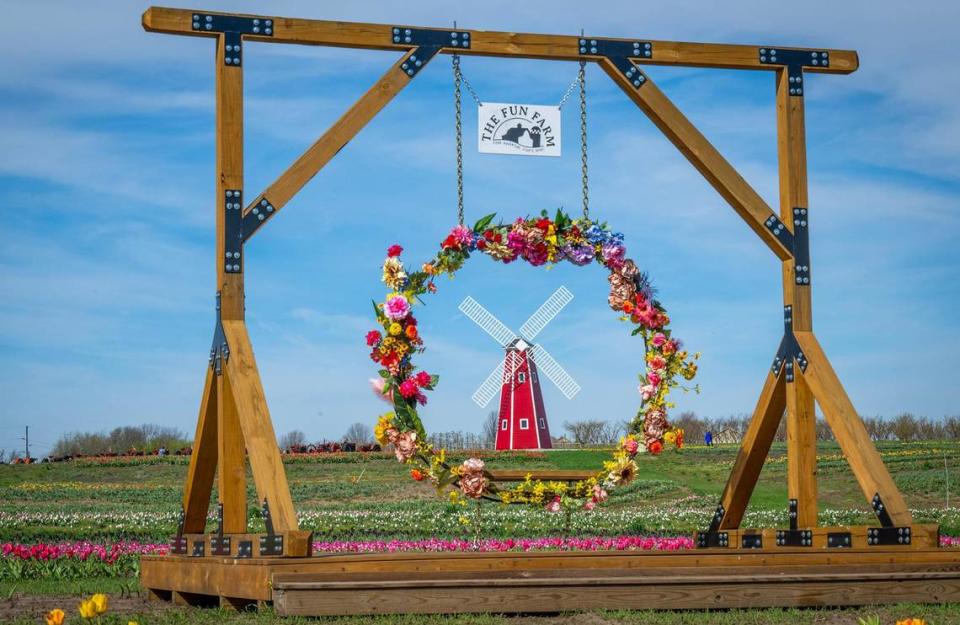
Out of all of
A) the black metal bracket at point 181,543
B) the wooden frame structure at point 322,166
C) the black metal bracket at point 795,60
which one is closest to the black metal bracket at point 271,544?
the wooden frame structure at point 322,166

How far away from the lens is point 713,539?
33.4 feet

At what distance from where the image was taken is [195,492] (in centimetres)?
945

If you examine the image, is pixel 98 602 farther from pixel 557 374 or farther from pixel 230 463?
pixel 557 374

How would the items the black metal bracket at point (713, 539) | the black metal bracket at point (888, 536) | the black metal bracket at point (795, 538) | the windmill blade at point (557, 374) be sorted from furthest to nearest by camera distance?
the windmill blade at point (557, 374) < the black metal bracket at point (713, 539) < the black metal bracket at point (795, 538) < the black metal bracket at point (888, 536)

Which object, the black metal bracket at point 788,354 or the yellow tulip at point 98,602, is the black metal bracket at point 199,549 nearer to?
the yellow tulip at point 98,602

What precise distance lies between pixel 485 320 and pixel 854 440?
Answer: 9717 mm

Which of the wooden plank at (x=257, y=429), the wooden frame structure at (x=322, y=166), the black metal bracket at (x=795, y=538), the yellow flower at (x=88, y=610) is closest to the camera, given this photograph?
the yellow flower at (x=88, y=610)

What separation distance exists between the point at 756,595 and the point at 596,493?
7.25 ft

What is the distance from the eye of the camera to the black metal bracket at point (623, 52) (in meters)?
10.2

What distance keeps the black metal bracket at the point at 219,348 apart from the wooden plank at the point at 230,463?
9 cm

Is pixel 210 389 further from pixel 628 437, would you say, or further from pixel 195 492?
pixel 628 437

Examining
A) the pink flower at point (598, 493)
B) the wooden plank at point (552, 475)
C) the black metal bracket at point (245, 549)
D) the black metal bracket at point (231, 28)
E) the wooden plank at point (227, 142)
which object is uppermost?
the black metal bracket at point (231, 28)

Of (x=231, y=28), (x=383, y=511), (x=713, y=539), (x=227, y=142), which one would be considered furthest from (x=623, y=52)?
(x=383, y=511)

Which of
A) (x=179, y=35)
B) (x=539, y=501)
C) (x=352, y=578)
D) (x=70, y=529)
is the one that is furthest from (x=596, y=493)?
(x=70, y=529)
